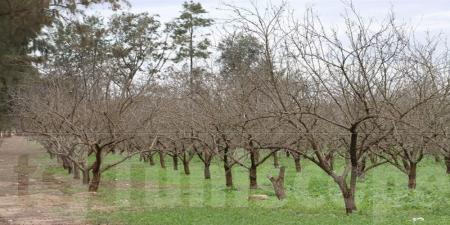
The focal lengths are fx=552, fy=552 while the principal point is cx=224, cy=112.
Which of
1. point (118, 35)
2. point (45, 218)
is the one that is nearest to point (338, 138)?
point (45, 218)

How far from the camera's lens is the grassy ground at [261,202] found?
33.6 ft

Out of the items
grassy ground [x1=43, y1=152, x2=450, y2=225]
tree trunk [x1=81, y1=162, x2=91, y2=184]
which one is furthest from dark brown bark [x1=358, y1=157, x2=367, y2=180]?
tree trunk [x1=81, y1=162, x2=91, y2=184]

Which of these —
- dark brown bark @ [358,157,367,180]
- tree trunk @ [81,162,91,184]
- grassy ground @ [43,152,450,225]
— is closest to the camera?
grassy ground @ [43,152,450,225]

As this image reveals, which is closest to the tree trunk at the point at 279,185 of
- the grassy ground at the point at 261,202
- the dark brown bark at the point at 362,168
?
the grassy ground at the point at 261,202

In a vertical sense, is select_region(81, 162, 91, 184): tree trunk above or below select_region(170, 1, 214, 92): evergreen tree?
below

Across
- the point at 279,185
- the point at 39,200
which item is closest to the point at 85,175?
the point at 39,200

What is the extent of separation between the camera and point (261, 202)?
1284 centimetres

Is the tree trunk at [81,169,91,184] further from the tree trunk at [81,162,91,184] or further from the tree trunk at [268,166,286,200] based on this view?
the tree trunk at [268,166,286,200]

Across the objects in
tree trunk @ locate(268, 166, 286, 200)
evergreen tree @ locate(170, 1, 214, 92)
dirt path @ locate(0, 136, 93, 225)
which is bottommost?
dirt path @ locate(0, 136, 93, 225)

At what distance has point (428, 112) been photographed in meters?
15.0

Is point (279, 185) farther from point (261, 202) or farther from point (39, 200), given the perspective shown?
point (39, 200)

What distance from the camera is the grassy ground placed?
33.6ft

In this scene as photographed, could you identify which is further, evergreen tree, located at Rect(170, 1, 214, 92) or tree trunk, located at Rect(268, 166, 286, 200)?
evergreen tree, located at Rect(170, 1, 214, 92)

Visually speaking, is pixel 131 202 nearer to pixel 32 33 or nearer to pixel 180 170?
pixel 32 33
